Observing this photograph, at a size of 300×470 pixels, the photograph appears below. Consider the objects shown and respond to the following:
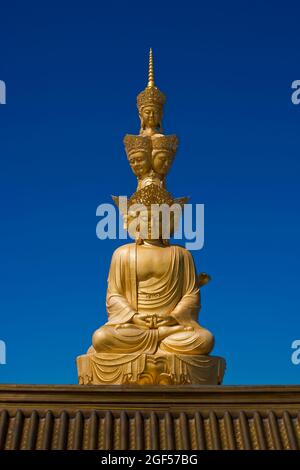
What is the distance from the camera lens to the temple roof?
15.8ft

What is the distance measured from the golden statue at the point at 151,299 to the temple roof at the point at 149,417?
2425 mm

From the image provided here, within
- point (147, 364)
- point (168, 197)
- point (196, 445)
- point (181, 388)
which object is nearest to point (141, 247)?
point (168, 197)

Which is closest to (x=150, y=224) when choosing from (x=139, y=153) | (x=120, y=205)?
(x=120, y=205)

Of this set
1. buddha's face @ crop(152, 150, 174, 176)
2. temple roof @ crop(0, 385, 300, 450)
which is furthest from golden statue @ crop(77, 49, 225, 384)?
temple roof @ crop(0, 385, 300, 450)

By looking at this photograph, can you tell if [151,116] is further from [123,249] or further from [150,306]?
[150,306]

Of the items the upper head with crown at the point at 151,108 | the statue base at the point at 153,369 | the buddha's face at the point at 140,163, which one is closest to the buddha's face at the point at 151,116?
the upper head with crown at the point at 151,108

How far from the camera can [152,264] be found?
8.94m

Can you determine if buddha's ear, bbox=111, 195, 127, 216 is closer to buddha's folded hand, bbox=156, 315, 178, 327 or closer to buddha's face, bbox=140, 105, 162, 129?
buddha's face, bbox=140, 105, 162, 129

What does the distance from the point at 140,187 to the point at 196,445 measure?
17.6 ft

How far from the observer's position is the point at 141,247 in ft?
30.0
